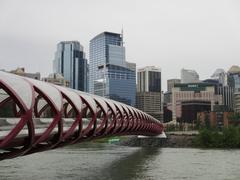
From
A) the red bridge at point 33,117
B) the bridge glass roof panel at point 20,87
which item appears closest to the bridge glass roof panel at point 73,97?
the red bridge at point 33,117

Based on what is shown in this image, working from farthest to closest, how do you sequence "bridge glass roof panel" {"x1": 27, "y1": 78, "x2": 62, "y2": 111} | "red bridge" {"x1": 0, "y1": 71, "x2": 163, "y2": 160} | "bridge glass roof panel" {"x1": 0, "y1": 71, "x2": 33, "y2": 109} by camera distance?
"bridge glass roof panel" {"x1": 27, "y1": 78, "x2": 62, "y2": 111} < "bridge glass roof panel" {"x1": 0, "y1": 71, "x2": 33, "y2": 109} < "red bridge" {"x1": 0, "y1": 71, "x2": 163, "y2": 160}

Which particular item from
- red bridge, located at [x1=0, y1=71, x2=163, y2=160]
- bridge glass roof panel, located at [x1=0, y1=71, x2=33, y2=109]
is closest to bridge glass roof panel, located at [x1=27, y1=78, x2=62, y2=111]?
red bridge, located at [x1=0, y1=71, x2=163, y2=160]

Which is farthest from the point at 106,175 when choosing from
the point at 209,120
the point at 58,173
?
the point at 209,120

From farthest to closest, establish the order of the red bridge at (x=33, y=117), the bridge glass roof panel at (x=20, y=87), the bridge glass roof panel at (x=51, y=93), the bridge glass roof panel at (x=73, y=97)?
the bridge glass roof panel at (x=73, y=97)
the bridge glass roof panel at (x=51, y=93)
the bridge glass roof panel at (x=20, y=87)
the red bridge at (x=33, y=117)

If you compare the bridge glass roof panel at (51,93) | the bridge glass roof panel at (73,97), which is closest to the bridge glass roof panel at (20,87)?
the bridge glass roof panel at (51,93)

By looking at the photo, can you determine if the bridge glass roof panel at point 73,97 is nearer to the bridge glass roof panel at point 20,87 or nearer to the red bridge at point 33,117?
the red bridge at point 33,117

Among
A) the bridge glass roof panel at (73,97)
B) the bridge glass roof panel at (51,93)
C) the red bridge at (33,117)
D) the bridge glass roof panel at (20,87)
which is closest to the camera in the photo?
the red bridge at (33,117)

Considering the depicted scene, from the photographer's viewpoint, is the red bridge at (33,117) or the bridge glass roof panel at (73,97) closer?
the red bridge at (33,117)

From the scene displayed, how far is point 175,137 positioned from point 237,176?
67370 mm

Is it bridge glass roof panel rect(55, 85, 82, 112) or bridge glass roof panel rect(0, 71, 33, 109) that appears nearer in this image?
bridge glass roof panel rect(0, 71, 33, 109)

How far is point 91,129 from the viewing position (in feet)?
82.7

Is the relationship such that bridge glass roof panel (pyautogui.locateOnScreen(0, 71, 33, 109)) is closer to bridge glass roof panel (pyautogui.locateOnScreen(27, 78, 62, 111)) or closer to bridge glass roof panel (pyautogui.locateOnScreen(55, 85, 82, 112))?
bridge glass roof panel (pyautogui.locateOnScreen(27, 78, 62, 111))

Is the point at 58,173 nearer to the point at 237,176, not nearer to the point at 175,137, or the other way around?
the point at 237,176

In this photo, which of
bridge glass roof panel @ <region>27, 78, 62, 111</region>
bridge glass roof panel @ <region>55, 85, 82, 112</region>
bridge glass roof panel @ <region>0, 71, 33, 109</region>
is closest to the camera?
bridge glass roof panel @ <region>0, 71, 33, 109</region>
